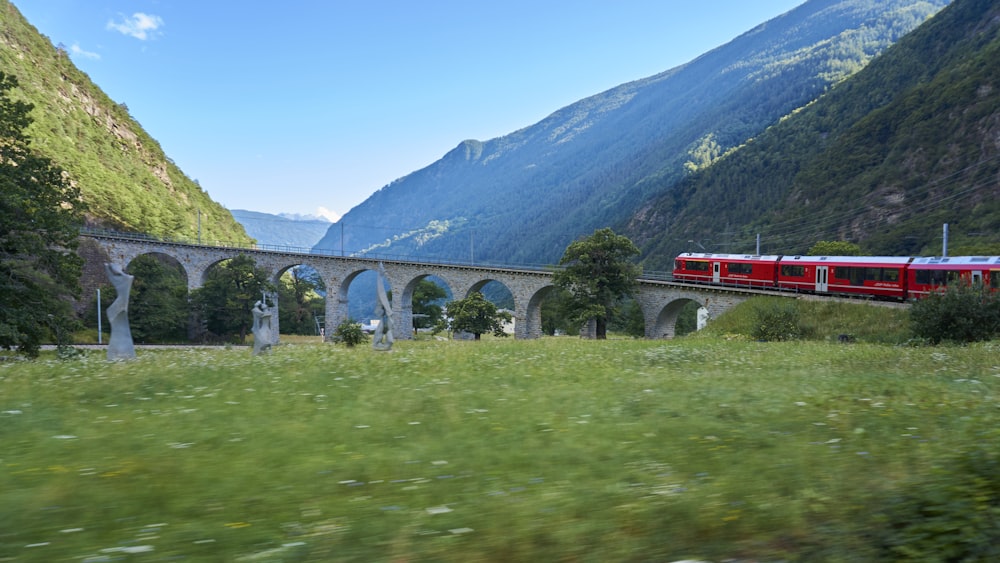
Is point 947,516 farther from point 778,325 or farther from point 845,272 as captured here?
point 845,272

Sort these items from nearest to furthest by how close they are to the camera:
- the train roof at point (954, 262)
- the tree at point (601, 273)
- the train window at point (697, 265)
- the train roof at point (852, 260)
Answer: the train roof at point (954, 262) → the train roof at point (852, 260) → the tree at point (601, 273) → the train window at point (697, 265)

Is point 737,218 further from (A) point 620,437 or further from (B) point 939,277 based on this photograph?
(A) point 620,437

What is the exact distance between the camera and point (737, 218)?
465 feet

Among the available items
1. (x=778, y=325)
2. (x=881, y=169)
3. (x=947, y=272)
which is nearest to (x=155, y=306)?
(x=778, y=325)

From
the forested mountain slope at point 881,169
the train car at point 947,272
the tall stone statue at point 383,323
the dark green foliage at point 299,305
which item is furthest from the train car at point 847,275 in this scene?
the dark green foliage at point 299,305

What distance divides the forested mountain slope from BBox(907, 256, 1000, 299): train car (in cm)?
2825

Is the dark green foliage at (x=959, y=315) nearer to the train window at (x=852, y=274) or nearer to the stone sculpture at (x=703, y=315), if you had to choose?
the train window at (x=852, y=274)

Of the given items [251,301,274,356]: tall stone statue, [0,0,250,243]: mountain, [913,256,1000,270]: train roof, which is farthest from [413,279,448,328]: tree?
[913,256,1000,270]: train roof

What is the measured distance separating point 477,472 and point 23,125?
2606 cm

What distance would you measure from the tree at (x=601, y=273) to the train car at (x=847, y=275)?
11.6 meters

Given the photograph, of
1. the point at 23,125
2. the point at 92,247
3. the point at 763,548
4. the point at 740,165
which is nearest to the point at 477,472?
the point at 763,548

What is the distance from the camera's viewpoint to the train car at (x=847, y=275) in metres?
33.8

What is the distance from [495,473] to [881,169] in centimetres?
12856

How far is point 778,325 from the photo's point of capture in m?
28.4
